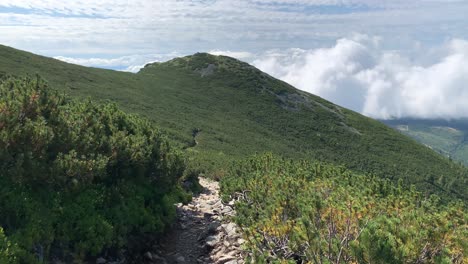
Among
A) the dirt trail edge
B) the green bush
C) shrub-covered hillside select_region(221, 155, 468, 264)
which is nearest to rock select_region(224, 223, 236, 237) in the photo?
the dirt trail edge

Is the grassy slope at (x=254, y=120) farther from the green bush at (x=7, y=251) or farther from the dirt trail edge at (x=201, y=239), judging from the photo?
the green bush at (x=7, y=251)

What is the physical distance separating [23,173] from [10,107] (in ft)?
10.5

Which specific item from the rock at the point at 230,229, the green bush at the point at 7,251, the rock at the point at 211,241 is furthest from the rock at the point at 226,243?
the green bush at the point at 7,251

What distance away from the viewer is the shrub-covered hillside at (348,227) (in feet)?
35.4

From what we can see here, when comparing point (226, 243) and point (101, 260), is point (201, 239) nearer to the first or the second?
point (226, 243)

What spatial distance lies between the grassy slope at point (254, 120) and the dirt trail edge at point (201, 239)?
198ft

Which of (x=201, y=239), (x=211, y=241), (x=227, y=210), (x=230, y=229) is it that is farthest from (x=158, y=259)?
(x=227, y=210)

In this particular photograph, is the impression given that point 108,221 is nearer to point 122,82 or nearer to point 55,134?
point 55,134

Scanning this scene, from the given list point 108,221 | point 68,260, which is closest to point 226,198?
point 108,221

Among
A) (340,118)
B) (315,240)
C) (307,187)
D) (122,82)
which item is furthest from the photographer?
(340,118)

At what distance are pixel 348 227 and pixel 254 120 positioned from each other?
481ft

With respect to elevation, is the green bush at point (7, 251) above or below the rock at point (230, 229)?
above

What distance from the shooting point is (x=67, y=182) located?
57.7 feet

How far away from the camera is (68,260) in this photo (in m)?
16.8
